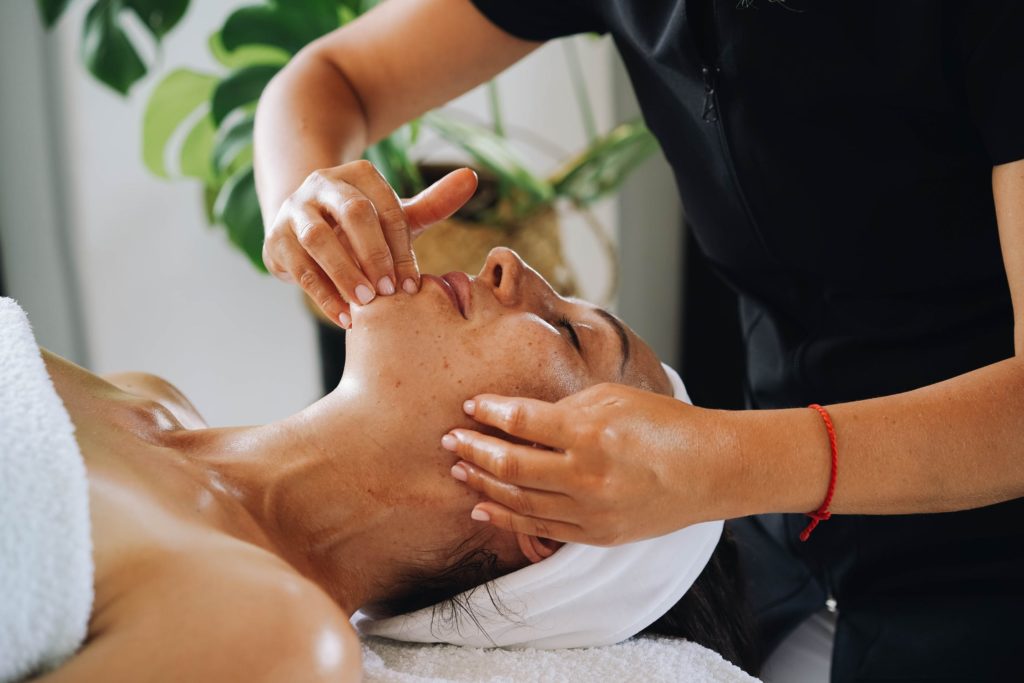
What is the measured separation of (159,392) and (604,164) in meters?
1.31

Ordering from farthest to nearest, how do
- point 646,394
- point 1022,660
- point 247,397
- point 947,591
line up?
1. point 247,397
2. point 947,591
3. point 1022,660
4. point 646,394

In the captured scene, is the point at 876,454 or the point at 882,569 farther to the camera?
the point at 882,569

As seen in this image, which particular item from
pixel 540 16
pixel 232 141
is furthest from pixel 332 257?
pixel 232 141

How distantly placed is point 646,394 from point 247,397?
2.22m

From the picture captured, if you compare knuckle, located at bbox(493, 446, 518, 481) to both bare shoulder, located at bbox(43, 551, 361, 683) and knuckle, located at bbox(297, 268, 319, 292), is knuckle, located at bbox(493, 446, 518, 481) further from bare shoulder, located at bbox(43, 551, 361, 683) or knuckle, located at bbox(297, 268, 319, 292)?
knuckle, located at bbox(297, 268, 319, 292)

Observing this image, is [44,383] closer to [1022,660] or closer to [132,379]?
[132,379]

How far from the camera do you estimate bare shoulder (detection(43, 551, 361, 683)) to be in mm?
755

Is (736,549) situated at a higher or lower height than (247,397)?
higher

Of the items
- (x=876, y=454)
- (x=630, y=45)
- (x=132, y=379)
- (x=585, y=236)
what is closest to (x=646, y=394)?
(x=876, y=454)

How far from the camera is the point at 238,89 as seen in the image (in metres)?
2.04

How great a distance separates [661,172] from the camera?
2959mm

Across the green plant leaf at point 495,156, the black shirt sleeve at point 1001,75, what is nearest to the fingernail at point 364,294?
the black shirt sleeve at point 1001,75

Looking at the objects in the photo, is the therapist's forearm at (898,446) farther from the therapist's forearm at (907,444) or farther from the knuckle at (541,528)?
the knuckle at (541,528)

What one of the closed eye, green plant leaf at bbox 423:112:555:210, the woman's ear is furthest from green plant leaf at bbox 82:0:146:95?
the woman's ear
